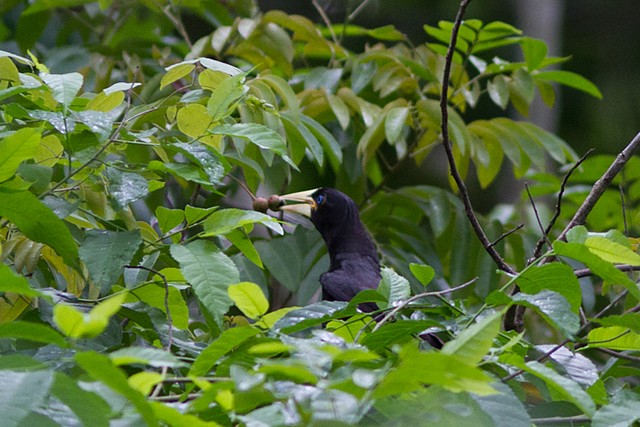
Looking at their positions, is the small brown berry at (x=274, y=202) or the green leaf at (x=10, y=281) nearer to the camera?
the green leaf at (x=10, y=281)

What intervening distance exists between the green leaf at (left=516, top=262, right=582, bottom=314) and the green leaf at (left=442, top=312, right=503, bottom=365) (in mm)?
331

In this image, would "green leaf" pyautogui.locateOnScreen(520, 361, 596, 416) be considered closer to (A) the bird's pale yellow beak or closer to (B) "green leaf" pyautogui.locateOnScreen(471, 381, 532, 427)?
(B) "green leaf" pyautogui.locateOnScreen(471, 381, 532, 427)

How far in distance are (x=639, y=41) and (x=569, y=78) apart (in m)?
6.56

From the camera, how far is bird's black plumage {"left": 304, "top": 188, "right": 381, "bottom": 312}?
327cm

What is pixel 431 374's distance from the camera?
96 cm

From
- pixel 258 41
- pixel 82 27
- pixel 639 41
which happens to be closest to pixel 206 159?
pixel 258 41

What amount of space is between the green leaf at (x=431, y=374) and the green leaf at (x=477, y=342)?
6 centimetres

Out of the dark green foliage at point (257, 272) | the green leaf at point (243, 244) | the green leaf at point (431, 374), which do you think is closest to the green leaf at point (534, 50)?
the dark green foliage at point (257, 272)

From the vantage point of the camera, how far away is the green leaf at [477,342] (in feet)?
3.42

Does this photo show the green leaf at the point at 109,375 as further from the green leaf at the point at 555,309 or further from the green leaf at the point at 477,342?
the green leaf at the point at 555,309

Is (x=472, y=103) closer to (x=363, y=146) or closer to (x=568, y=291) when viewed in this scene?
(x=363, y=146)

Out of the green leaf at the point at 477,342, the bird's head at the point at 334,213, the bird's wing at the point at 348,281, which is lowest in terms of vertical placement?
the bird's wing at the point at 348,281

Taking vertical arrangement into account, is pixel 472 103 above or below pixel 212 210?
below

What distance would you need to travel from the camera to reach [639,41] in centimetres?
930
